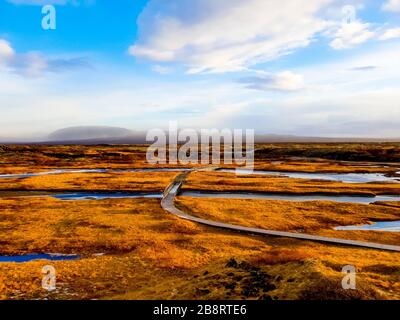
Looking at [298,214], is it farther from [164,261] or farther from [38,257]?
[38,257]

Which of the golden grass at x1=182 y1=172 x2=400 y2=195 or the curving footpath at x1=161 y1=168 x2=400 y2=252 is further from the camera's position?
the golden grass at x1=182 y1=172 x2=400 y2=195

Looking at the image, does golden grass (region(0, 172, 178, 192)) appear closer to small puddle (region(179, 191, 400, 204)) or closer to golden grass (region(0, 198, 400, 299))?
small puddle (region(179, 191, 400, 204))

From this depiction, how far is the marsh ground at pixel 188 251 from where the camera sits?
786 inches

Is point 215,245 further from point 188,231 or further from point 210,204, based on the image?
point 210,204

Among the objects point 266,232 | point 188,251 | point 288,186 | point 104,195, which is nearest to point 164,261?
point 188,251

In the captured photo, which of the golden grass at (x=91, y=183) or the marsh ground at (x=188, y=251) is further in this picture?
the golden grass at (x=91, y=183)

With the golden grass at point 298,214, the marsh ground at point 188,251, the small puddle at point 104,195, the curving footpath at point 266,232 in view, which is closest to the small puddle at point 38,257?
the marsh ground at point 188,251

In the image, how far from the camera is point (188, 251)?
1190 inches

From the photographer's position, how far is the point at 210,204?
50875 mm

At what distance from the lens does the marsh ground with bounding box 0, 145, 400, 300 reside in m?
20.0

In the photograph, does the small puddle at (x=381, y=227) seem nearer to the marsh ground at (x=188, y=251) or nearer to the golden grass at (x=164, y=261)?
the marsh ground at (x=188, y=251)

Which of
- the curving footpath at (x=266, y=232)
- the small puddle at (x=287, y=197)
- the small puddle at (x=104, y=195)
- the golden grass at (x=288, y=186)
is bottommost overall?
the small puddle at (x=287, y=197)

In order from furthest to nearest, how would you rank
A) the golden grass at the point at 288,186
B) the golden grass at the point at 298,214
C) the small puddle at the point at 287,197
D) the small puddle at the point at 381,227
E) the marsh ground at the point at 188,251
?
the golden grass at the point at 288,186 < the small puddle at the point at 287,197 < the small puddle at the point at 381,227 < the golden grass at the point at 298,214 < the marsh ground at the point at 188,251

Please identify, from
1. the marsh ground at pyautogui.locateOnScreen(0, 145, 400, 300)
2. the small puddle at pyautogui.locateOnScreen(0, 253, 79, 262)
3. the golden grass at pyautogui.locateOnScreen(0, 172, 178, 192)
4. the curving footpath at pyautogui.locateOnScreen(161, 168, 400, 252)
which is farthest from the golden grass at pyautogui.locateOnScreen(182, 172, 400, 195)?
the small puddle at pyautogui.locateOnScreen(0, 253, 79, 262)
